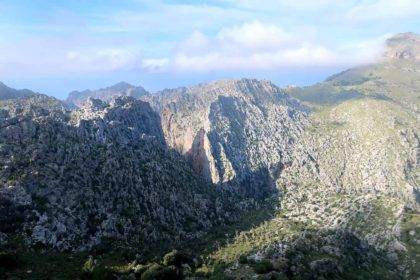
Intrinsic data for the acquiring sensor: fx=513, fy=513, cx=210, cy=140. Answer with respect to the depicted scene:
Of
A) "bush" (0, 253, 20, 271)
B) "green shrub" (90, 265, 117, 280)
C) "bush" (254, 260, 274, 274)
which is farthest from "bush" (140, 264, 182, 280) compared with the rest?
"bush" (0, 253, 20, 271)

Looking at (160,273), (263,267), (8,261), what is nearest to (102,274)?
(160,273)

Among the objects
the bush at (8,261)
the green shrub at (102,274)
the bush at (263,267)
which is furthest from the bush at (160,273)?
the bush at (8,261)

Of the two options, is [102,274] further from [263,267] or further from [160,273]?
[263,267]

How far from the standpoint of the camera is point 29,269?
16650 centimetres

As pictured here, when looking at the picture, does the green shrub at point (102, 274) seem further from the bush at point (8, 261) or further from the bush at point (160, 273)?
the bush at point (8, 261)

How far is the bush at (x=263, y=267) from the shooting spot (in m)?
186

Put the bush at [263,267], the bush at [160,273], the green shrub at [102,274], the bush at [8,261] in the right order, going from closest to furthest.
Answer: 1. the bush at [8,261]
2. the green shrub at [102,274]
3. the bush at [160,273]
4. the bush at [263,267]

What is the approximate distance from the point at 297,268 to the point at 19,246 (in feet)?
343

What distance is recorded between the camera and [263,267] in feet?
615

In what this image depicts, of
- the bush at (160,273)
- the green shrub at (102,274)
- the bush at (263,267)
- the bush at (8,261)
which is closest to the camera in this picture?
the bush at (8,261)

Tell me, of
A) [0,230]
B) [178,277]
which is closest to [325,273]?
[178,277]

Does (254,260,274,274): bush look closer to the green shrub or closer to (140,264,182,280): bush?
(140,264,182,280): bush

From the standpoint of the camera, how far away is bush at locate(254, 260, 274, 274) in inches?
7308

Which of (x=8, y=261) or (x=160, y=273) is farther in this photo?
(x=160, y=273)
